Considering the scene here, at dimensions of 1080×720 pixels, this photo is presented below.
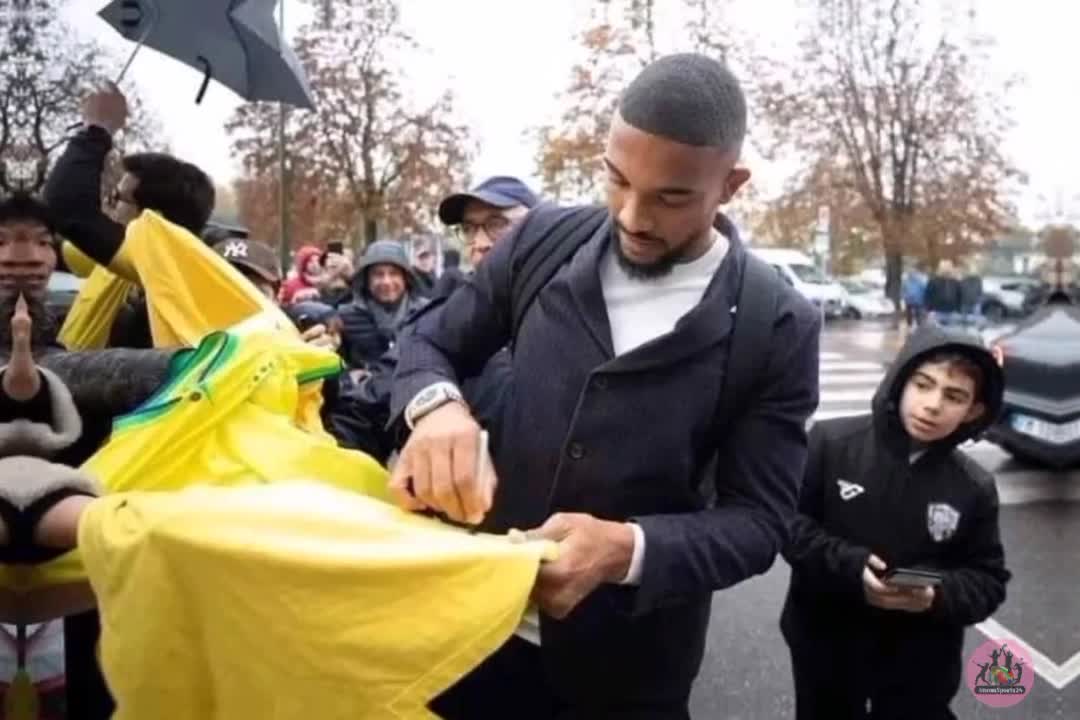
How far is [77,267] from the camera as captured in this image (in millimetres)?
3205

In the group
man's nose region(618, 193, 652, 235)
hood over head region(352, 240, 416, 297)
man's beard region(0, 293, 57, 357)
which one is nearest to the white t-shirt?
man's nose region(618, 193, 652, 235)

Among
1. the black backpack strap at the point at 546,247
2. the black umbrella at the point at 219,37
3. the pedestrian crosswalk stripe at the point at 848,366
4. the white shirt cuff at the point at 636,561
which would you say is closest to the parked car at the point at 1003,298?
the pedestrian crosswalk stripe at the point at 848,366

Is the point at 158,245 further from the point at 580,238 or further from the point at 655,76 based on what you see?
the point at 655,76

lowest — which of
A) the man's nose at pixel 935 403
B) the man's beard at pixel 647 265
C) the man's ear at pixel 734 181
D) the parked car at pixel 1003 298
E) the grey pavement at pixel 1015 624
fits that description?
the parked car at pixel 1003 298

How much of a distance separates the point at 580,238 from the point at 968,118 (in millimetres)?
27336

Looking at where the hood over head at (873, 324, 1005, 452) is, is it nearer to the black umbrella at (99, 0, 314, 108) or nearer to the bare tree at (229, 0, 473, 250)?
the black umbrella at (99, 0, 314, 108)

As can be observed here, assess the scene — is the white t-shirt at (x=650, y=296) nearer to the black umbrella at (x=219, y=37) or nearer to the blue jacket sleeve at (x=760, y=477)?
the blue jacket sleeve at (x=760, y=477)

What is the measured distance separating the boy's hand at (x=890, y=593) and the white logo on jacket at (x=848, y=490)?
202 millimetres

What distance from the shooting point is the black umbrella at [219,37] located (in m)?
3.13

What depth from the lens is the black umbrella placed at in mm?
3129

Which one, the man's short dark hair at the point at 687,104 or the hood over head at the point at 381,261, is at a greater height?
the man's short dark hair at the point at 687,104

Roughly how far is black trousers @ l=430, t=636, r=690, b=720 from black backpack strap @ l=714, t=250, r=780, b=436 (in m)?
0.47

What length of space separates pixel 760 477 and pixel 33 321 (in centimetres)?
158

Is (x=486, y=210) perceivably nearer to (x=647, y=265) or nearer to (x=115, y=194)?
(x=115, y=194)
